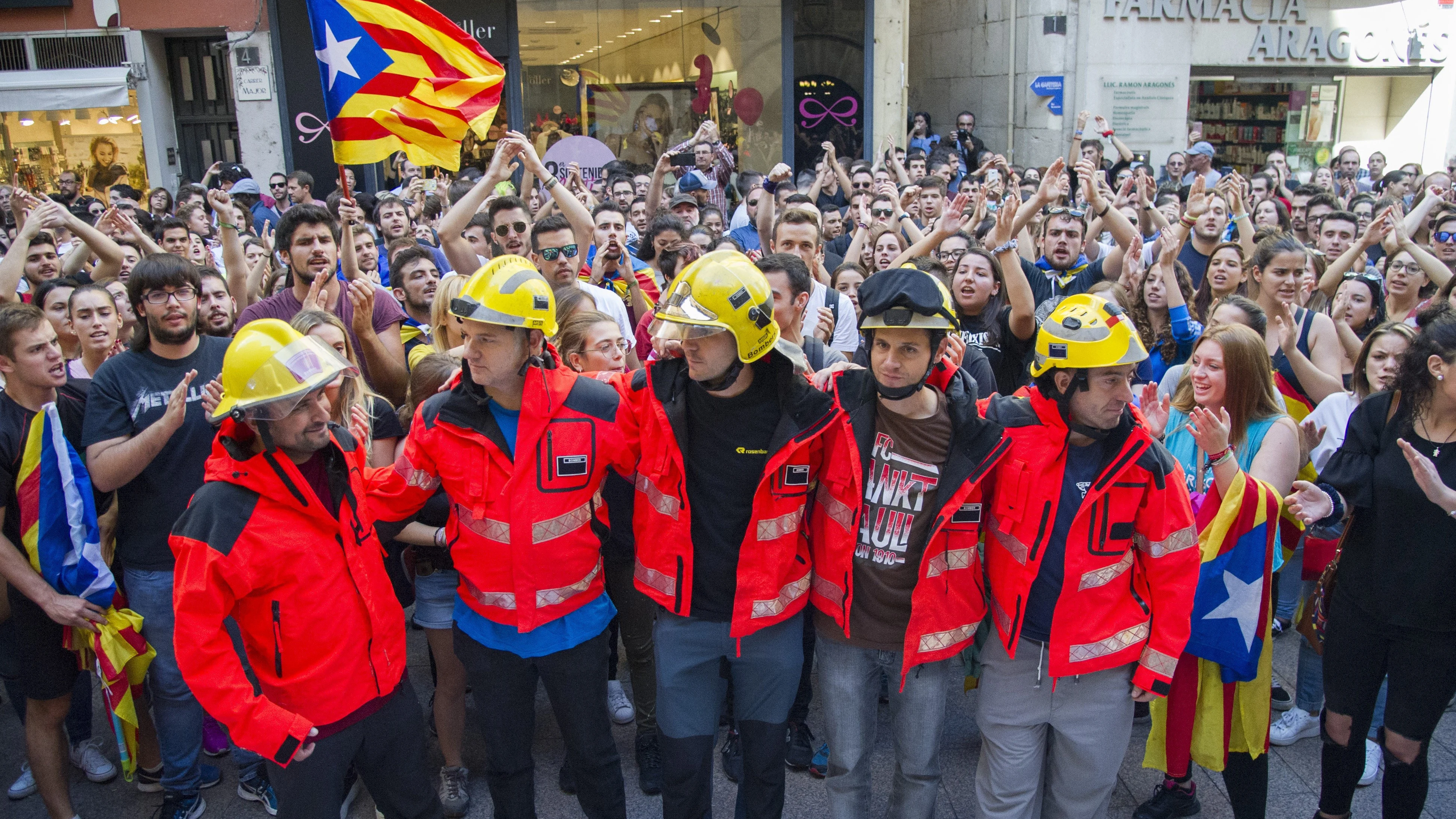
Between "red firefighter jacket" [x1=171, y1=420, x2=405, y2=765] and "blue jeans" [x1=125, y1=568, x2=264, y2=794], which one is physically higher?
"red firefighter jacket" [x1=171, y1=420, x2=405, y2=765]

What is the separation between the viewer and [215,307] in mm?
4949

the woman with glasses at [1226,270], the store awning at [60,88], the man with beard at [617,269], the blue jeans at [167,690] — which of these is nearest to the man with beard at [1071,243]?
the woman with glasses at [1226,270]

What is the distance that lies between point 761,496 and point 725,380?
0.39 metres

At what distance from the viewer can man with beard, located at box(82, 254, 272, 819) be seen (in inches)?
148

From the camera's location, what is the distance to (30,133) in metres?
15.6

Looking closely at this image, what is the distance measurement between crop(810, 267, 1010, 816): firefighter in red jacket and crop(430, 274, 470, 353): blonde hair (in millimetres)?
1825

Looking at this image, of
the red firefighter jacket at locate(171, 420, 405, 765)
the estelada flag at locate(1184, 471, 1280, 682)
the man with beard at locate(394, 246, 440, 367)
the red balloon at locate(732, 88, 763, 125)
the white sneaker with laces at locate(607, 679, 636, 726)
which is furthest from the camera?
the red balloon at locate(732, 88, 763, 125)

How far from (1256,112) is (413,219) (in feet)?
61.3

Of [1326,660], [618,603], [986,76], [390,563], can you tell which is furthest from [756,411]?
[986,76]

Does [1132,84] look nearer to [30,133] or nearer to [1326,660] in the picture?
[1326,660]

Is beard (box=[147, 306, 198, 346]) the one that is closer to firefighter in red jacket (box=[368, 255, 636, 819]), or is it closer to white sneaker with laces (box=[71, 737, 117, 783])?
firefighter in red jacket (box=[368, 255, 636, 819])

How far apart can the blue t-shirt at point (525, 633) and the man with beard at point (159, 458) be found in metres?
1.34

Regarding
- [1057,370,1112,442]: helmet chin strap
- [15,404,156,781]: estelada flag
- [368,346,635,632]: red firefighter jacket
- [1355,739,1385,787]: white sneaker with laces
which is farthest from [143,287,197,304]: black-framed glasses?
[1355,739,1385,787]: white sneaker with laces

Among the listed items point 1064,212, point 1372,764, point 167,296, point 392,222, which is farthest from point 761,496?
point 392,222
